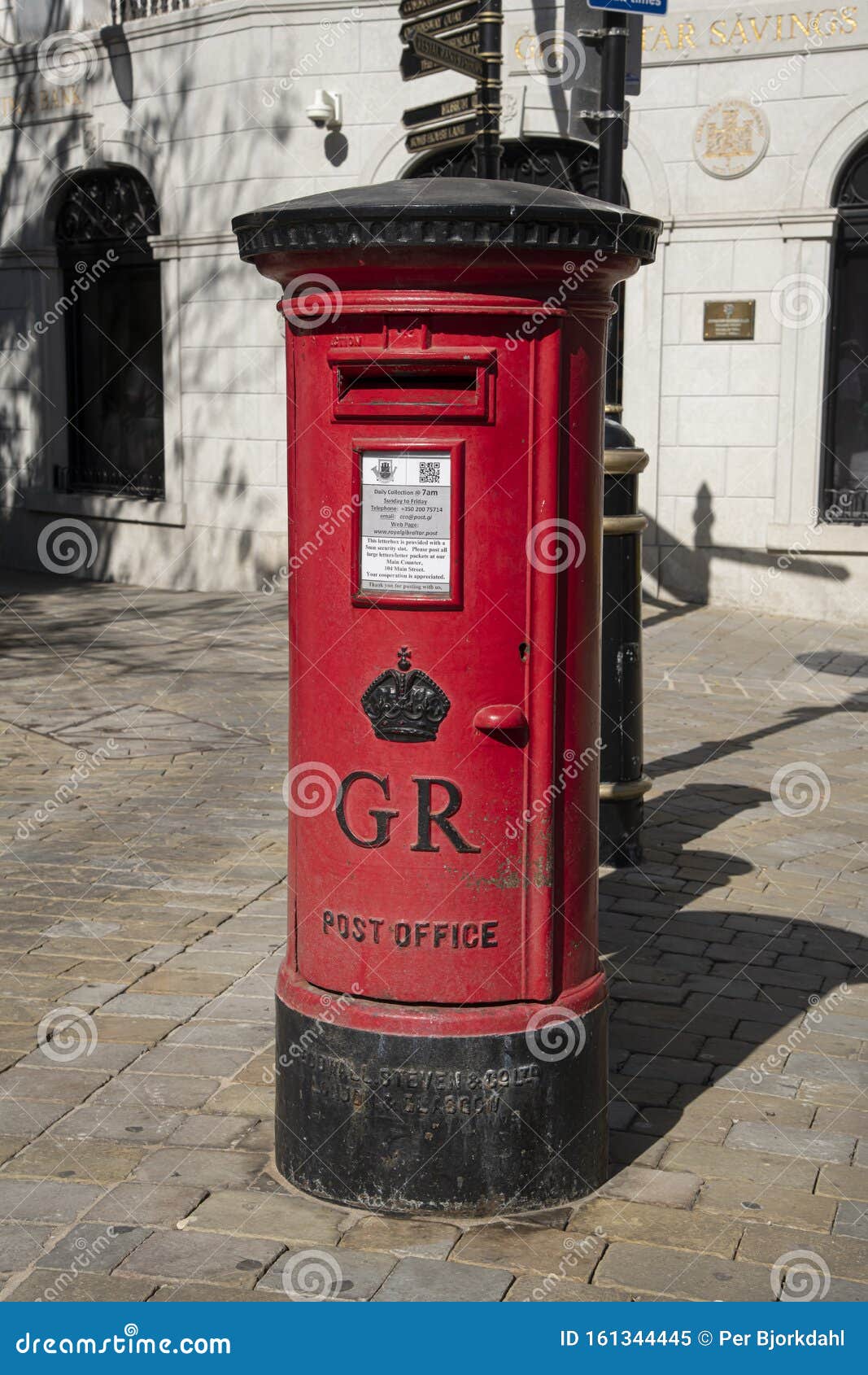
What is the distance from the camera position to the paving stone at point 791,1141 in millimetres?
3945

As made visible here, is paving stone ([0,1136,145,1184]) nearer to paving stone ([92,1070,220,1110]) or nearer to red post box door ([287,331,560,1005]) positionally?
paving stone ([92,1070,220,1110])

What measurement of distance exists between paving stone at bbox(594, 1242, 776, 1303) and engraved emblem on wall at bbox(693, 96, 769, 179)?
10.5 metres

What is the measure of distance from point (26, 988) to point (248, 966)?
0.72 metres

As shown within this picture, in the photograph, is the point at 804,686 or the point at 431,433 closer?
the point at 431,433

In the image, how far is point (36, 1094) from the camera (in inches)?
167

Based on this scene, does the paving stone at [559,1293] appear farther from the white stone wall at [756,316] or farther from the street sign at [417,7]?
the white stone wall at [756,316]

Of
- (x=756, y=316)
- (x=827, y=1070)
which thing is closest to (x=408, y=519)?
(x=827, y=1070)

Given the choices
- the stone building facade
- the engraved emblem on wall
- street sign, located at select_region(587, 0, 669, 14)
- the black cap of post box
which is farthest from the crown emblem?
the engraved emblem on wall

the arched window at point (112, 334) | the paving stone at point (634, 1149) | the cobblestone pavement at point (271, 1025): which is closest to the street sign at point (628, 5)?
the cobblestone pavement at point (271, 1025)

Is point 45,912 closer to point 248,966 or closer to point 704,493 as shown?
point 248,966

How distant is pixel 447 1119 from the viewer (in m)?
3.56

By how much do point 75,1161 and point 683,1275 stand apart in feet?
4.96

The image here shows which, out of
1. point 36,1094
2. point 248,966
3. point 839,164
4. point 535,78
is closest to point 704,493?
point 839,164

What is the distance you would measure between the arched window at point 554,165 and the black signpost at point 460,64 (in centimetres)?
381
